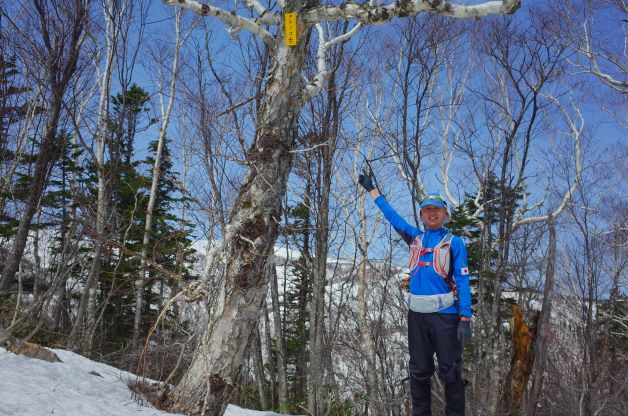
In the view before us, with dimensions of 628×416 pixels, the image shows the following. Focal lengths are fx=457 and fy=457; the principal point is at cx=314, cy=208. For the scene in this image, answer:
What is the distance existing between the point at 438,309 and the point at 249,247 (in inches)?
55.4

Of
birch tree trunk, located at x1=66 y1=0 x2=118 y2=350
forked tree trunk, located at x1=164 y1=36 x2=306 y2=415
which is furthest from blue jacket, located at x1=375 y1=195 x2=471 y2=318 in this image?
birch tree trunk, located at x1=66 y1=0 x2=118 y2=350

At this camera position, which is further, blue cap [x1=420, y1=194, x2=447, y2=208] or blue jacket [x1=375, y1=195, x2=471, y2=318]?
blue cap [x1=420, y1=194, x2=447, y2=208]

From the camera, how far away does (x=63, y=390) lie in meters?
3.06

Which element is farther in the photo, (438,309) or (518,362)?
(518,362)

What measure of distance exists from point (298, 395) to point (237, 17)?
492 inches

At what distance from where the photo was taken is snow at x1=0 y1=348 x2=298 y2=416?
2.61 m

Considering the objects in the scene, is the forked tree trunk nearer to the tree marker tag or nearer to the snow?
the tree marker tag

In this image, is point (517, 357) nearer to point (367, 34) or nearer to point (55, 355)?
point (367, 34)

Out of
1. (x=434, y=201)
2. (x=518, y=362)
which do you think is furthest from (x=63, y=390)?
(x=518, y=362)

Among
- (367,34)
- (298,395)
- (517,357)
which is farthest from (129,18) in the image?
(298,395)

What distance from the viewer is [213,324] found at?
3256 millimetres

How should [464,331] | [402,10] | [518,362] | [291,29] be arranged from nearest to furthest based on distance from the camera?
[464,331], [402,10], [291,29], [518,362]

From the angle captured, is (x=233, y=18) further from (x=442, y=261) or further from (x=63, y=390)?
(x=63, y=390)

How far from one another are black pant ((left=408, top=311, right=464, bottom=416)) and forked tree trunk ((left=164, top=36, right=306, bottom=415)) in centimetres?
116
